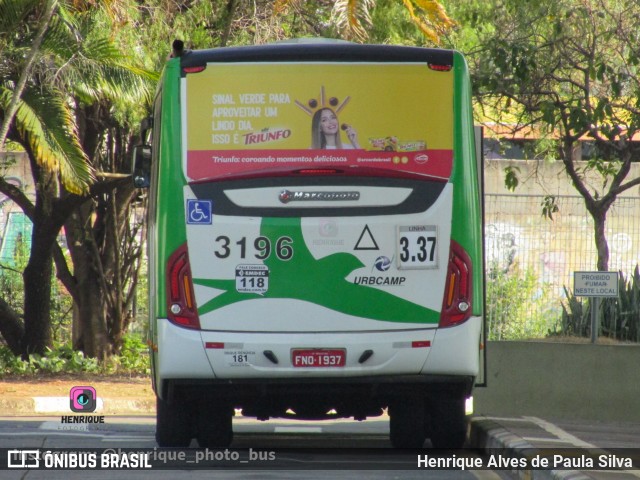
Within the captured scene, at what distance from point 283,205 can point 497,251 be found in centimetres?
619

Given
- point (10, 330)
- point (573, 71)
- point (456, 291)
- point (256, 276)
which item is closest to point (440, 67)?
point (456, 291)

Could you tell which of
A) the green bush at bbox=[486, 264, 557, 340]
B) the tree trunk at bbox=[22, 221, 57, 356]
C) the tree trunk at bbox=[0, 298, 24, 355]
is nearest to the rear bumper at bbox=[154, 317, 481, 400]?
the green bush at bbox=[486, 264, 557, 340]

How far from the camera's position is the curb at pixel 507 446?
294 inches

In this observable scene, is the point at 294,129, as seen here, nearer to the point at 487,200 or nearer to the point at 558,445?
the point at 558,445

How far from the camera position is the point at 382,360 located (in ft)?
28.5

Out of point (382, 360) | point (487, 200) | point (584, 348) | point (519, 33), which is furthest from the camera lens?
point (519, 33)

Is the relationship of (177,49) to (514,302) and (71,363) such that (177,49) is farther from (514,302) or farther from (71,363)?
(71,363)

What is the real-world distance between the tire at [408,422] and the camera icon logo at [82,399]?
6.94m

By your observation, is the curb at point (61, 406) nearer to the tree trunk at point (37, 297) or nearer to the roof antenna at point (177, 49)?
the tree trunk at point (37, 297)

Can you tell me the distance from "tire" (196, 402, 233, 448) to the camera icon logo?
6170mm

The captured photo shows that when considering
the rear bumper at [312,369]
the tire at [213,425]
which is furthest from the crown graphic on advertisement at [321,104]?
the tire at [213,425]

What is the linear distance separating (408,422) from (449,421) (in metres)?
0.42

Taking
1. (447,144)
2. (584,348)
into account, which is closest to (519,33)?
(584,348)

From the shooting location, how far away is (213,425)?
9992 mm
